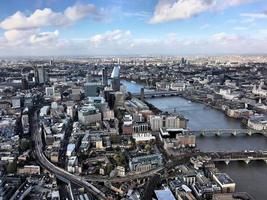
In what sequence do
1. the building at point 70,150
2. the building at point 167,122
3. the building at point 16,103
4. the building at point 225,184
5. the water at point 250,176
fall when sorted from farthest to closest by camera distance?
the building at point 16,103, the building at point 167,122, the building at point 70,150, the water at point 250,176, the building at point 225,184

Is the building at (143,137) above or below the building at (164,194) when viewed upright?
below

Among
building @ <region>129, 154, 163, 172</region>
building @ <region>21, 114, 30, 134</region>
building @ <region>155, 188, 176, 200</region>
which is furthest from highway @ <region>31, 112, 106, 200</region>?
building @ <region>129, 154, 163, 172</region>

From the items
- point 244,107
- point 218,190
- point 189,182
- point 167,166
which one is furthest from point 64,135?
point 244,107

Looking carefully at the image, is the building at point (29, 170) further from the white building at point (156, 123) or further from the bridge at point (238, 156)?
the white building at point (156, 123)

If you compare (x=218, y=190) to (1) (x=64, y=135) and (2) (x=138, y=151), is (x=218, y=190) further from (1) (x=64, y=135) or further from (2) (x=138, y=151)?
(1) (x=64, y=135)

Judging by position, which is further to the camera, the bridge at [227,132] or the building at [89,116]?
the building at [89,116]

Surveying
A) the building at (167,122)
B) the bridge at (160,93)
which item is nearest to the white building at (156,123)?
the building at (167,122)

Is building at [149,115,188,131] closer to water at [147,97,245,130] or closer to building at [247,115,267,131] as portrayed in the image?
water at [147,97,245,130]

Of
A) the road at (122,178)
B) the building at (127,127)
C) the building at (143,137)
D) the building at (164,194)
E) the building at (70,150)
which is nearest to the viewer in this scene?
the building at (164,194)
